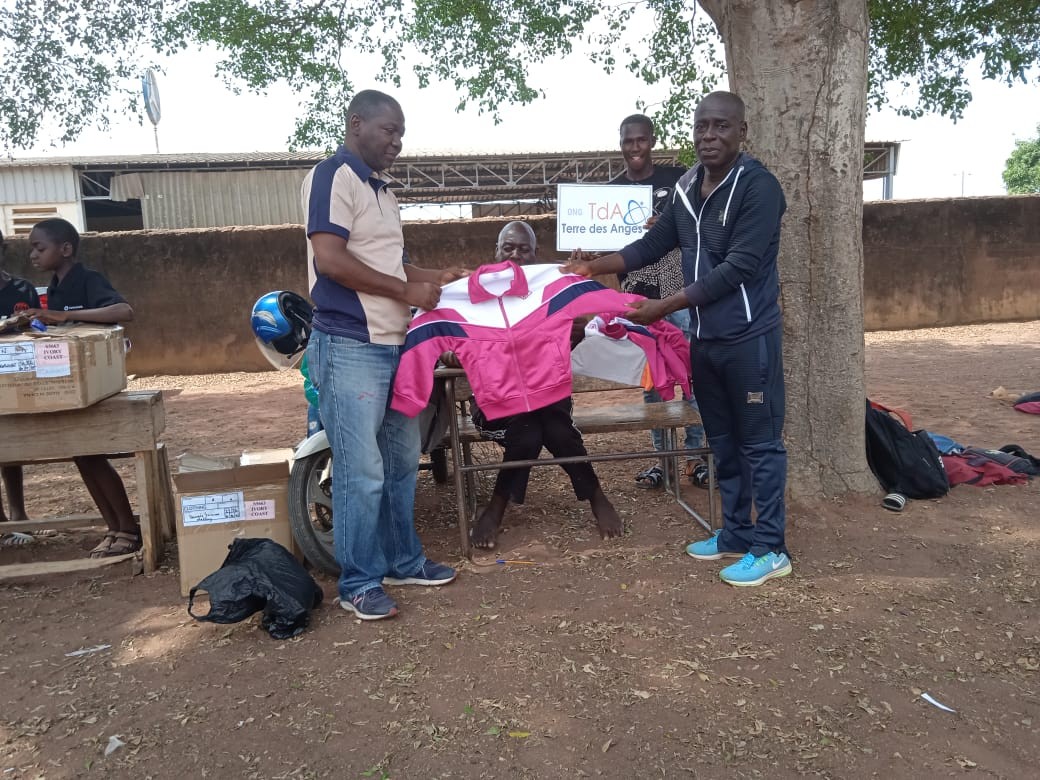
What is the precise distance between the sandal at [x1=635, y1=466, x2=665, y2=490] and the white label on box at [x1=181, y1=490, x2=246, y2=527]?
243cm

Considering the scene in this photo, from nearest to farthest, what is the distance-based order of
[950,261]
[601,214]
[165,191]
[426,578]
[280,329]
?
[426,578]
[280,329]
[601,214]
[950,261]
[165,191]

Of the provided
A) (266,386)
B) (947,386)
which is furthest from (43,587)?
(947,386)

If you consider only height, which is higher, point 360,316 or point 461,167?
point 461,167

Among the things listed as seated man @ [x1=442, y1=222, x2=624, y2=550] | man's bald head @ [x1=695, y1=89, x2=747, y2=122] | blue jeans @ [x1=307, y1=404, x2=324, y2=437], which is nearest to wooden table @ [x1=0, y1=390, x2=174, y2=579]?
blue jeans @ [x1=307, y1=404, x2=324, y2=437]

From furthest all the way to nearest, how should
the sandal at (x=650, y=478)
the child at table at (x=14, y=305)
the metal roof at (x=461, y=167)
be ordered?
the metal roof at (x=461, y=167) → the sandal at (x=650, y=478) → the child at table at (x=14, y=305)

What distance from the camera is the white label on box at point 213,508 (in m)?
3.77

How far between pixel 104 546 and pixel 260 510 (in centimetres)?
101

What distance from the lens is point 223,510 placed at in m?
3.82

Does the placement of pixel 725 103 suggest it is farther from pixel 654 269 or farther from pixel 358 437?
pixel 358 437

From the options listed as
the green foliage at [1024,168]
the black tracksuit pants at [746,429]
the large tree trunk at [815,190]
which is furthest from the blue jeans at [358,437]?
the green foliage at [1024,168]

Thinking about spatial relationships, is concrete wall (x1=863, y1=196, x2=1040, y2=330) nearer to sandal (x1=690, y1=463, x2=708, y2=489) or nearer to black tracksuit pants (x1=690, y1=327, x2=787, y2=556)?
sandal (x1=690, y1=463, x2=708, y2=489)

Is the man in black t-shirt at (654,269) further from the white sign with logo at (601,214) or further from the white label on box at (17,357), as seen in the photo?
the white label on box at (17,357)

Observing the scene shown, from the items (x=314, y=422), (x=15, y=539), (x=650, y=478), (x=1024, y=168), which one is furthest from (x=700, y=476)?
(x=1024, y=168)

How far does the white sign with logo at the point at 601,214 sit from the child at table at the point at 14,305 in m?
3.18
